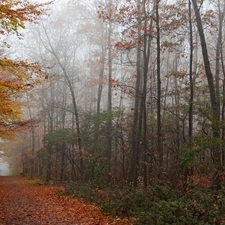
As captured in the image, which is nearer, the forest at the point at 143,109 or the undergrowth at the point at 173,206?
the undergrowth at the point at 173,206

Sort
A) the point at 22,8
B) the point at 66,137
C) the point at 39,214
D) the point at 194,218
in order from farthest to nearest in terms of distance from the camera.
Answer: the point at 66,137
the point at 39,214
the point at 22,8
the point at 194,218

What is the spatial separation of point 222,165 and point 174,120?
32.8 feet

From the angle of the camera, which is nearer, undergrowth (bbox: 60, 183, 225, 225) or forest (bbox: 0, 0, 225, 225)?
undergrowth (bbox: 60, 183, 225, 225)

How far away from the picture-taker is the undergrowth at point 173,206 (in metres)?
5.57

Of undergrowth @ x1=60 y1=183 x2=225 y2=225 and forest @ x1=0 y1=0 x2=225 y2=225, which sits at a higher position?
forest @ x1=0 y1=0 x2=225 y2=225

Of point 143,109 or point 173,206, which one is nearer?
point 173,206

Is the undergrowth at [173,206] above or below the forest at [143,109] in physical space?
below

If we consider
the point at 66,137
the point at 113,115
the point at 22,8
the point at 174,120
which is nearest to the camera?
the point at 22,8

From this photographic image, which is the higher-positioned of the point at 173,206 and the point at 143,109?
the point at 143,109

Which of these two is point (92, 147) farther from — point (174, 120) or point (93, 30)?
point (93, 30)

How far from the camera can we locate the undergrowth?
5.57 meters

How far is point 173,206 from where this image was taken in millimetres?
6062

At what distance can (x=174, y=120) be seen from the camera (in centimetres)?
1709

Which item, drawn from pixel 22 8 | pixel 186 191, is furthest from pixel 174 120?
pixel 22 8
